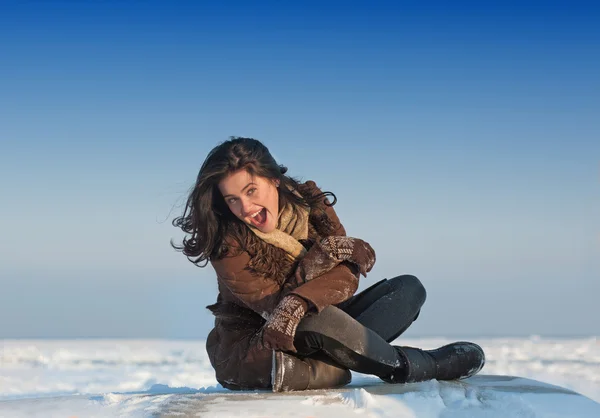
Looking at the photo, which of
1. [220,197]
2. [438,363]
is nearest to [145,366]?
[220,197]

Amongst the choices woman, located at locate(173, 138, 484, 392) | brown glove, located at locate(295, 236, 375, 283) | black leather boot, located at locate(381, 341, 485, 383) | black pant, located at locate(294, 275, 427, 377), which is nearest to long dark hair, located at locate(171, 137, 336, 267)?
woman, located at locate(173, 138, 484, 392)

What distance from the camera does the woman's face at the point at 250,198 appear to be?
2.97m

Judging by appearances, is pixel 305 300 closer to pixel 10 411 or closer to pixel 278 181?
pixel 278 181

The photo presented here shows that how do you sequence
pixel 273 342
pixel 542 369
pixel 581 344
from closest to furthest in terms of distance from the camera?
pixel 273 342 → pixel 542 369 → pixel 581 344

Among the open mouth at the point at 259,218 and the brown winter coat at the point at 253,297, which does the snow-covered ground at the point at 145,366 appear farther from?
the open mouth at the point at 259,218

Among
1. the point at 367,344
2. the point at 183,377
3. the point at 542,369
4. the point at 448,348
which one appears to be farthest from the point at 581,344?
the point at 367,344

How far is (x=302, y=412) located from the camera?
7.55 feet

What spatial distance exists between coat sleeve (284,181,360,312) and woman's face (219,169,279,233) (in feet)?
1.15

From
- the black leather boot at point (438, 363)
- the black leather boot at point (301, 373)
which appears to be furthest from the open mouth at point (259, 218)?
the black leather boot at point (438, 363)

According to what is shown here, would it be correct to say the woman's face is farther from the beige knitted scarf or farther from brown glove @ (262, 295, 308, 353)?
brown glove @ (262, 295, 308, 353)

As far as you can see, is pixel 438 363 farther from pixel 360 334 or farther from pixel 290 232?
pixel 290 232

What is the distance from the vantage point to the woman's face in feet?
9.75

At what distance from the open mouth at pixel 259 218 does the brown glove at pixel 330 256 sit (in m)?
0.26

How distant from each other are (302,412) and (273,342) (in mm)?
433
